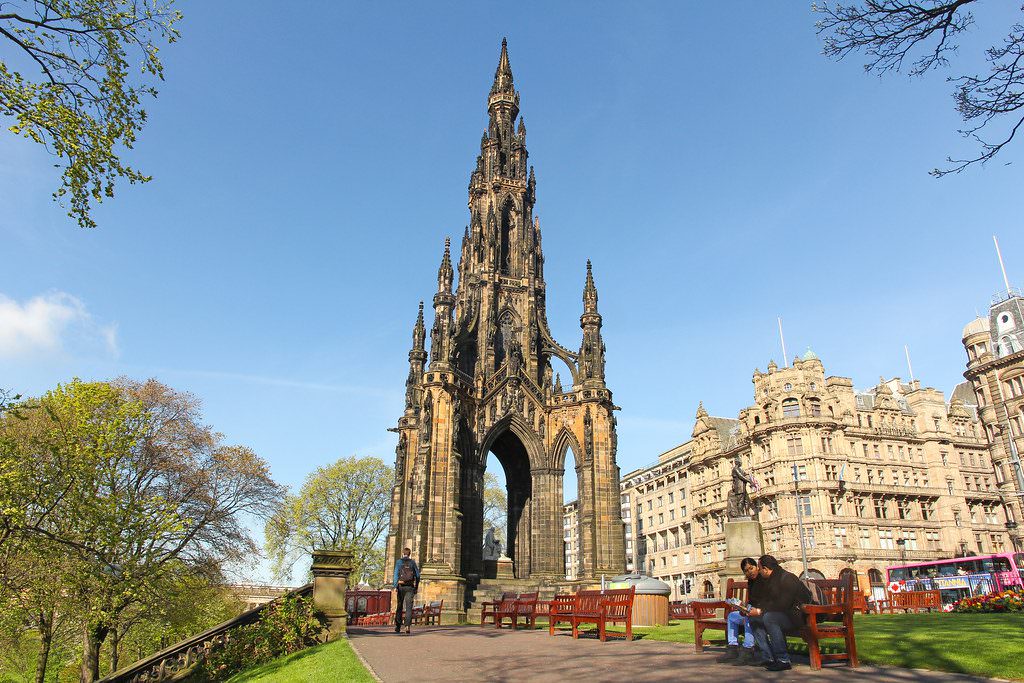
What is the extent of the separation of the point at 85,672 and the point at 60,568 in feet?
31.8

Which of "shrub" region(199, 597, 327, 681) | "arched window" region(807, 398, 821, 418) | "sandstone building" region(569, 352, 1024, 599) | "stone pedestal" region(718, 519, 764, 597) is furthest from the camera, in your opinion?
"arched window" region(807, 398, 821, 418)

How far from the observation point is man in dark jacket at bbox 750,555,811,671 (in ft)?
22.0

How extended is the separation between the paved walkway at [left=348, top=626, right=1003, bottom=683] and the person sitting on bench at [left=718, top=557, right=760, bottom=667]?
261 millimetres

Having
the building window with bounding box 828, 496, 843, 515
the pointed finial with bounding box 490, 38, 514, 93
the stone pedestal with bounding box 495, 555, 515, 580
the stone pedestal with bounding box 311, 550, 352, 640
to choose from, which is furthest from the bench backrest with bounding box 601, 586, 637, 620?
the building window with bounding box 828, 496, 843, 515

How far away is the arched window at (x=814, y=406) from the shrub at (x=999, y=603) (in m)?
37.0

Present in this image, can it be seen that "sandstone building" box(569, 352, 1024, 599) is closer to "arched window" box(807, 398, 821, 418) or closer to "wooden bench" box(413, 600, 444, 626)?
"arched window" box(807, 398, 821, 418)

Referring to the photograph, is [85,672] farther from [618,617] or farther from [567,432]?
[618,617]

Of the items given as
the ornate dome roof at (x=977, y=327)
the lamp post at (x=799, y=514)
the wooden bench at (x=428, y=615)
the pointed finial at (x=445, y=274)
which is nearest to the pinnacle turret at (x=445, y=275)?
the pointed finial at (x=445, y=274)

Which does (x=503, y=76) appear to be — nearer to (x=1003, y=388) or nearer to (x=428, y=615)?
(x=428, y=615)

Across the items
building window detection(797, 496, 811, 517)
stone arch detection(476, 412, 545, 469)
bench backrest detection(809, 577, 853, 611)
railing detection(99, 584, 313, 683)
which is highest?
stone arch detection(476, 412, 545, 469)

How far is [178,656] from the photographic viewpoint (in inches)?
463

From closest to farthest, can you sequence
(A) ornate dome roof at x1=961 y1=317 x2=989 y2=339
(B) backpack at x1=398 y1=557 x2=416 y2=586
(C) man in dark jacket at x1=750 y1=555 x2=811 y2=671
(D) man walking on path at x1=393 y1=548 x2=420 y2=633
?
(C) man in dark jacket at x1=750 y1=555 x2=811 y2=671 < (D) man walking on path at x1=393 y1=548 x2=420 y2=633 < (B) backpack at x1=398 y1=557 x2=416 y2=586 < (A) ornate dome roof at x1=961 y1=317 x2=989 y2=339

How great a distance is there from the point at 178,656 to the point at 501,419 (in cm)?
1868

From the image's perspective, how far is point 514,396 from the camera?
29.9 meters
